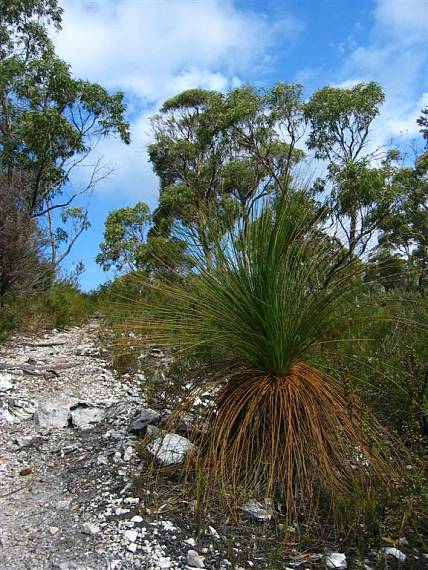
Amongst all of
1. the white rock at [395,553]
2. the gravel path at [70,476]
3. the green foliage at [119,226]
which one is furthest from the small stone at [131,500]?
the green foliage at [119,226]

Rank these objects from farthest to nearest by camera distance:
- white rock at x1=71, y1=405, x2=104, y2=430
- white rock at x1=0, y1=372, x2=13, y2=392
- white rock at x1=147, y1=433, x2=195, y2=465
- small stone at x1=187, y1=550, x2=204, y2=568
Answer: white rock at x1=0, y1=372, x2=13, y2=392
white rock at x1=71, y1=405, x2=104, y2=430
white rock at x1=147, y1=433, x2=195, y2=465
small stone at x1=187, y1=550, x2=204, y2=568

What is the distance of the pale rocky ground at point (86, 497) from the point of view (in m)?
2.46

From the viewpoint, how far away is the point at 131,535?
258 centimetres

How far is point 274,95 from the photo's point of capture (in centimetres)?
1374

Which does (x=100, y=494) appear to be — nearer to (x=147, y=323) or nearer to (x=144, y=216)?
(x=147, y=323)

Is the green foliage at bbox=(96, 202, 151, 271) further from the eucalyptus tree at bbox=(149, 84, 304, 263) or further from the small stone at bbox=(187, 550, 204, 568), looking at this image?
the small stone at bbox=(187, 550, 204, 568)

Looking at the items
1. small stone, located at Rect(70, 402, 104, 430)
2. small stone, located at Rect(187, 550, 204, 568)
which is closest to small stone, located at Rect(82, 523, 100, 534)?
small stone, located at Rect(187, 550, 204, 568)

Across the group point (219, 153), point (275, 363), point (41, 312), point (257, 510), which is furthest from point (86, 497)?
point (219, 153)

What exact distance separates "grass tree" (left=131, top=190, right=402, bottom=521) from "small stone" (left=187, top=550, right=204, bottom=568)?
1.15ft

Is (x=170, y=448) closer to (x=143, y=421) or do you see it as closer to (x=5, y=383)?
(x=143, y=421)

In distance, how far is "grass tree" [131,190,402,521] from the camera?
2.91 meters

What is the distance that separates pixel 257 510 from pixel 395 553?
71cm

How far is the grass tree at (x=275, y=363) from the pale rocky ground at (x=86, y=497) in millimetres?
269

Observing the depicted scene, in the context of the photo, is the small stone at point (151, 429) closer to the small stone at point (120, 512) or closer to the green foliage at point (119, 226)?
the small stone at point (120, 512)
